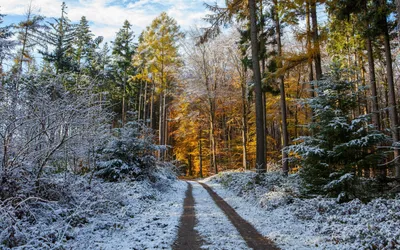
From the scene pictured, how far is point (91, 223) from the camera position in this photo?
6.77 metres

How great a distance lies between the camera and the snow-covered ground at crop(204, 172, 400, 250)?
5262 mm

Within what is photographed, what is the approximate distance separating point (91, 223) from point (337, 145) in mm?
7519

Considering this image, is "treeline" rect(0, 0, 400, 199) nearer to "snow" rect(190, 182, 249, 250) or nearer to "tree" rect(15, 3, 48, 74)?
"tree" rect(15, 3, 48, 74)

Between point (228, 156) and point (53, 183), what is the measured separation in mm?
27180

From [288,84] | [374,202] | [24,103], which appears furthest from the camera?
[288,84]

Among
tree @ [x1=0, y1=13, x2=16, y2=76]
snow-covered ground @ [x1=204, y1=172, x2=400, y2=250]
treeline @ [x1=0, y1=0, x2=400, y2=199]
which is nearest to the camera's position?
snow-covered ground @ [x1=204, y1=172, x2=400, y2=250]

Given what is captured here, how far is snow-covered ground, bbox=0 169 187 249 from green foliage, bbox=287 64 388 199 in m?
4.79

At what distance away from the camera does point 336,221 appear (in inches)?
257

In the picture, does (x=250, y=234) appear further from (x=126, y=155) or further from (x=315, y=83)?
(x=126, y=155)

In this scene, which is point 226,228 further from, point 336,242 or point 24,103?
point 24,103

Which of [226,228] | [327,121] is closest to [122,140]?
[226,228]

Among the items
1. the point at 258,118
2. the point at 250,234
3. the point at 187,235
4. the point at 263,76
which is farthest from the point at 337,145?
the point at 263,76

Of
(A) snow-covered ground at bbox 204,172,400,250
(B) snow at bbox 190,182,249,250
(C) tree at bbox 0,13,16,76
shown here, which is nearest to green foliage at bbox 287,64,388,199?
(A) snow-covered ground at bbox 204,172,400,250

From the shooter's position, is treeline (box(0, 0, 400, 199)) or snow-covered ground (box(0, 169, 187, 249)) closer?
snow-covered ground (box(0, 169, 187, 249))
